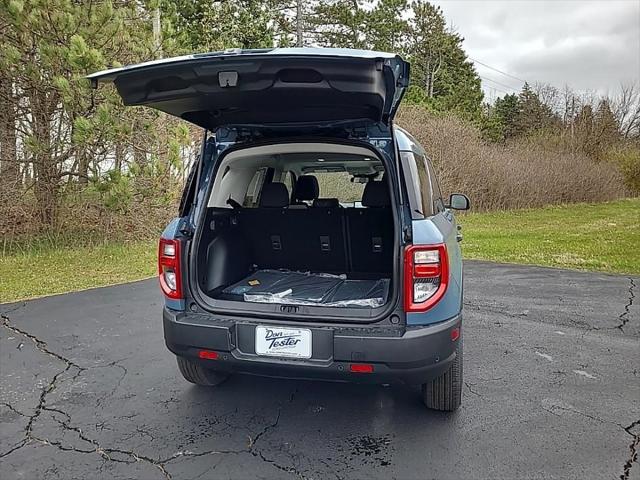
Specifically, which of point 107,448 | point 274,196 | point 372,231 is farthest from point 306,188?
point 107,448

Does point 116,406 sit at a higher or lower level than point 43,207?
lower

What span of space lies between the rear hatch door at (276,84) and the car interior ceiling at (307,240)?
2.42ft

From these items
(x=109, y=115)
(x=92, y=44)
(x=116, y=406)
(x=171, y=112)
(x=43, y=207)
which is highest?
(x=92, y=44)

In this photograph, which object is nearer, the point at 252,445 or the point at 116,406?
the point at 252,445

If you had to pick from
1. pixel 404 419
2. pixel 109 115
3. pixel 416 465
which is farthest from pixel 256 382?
pixel 109 115

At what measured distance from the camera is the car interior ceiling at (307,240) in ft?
10.6

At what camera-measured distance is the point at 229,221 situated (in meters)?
3.24

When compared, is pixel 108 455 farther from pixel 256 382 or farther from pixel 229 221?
pixel 229 221

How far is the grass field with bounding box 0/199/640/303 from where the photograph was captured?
6.56 metres

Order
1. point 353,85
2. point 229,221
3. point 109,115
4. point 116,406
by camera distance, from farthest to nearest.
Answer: point 109,115 → point 229,221 → point 116,406 → point 353,85

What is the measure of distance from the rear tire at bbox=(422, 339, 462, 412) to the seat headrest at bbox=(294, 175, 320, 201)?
1.78 m

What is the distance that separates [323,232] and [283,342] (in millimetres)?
1206

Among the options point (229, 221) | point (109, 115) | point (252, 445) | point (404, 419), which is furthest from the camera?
point (109, 115)

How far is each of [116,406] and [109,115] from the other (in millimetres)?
5432
